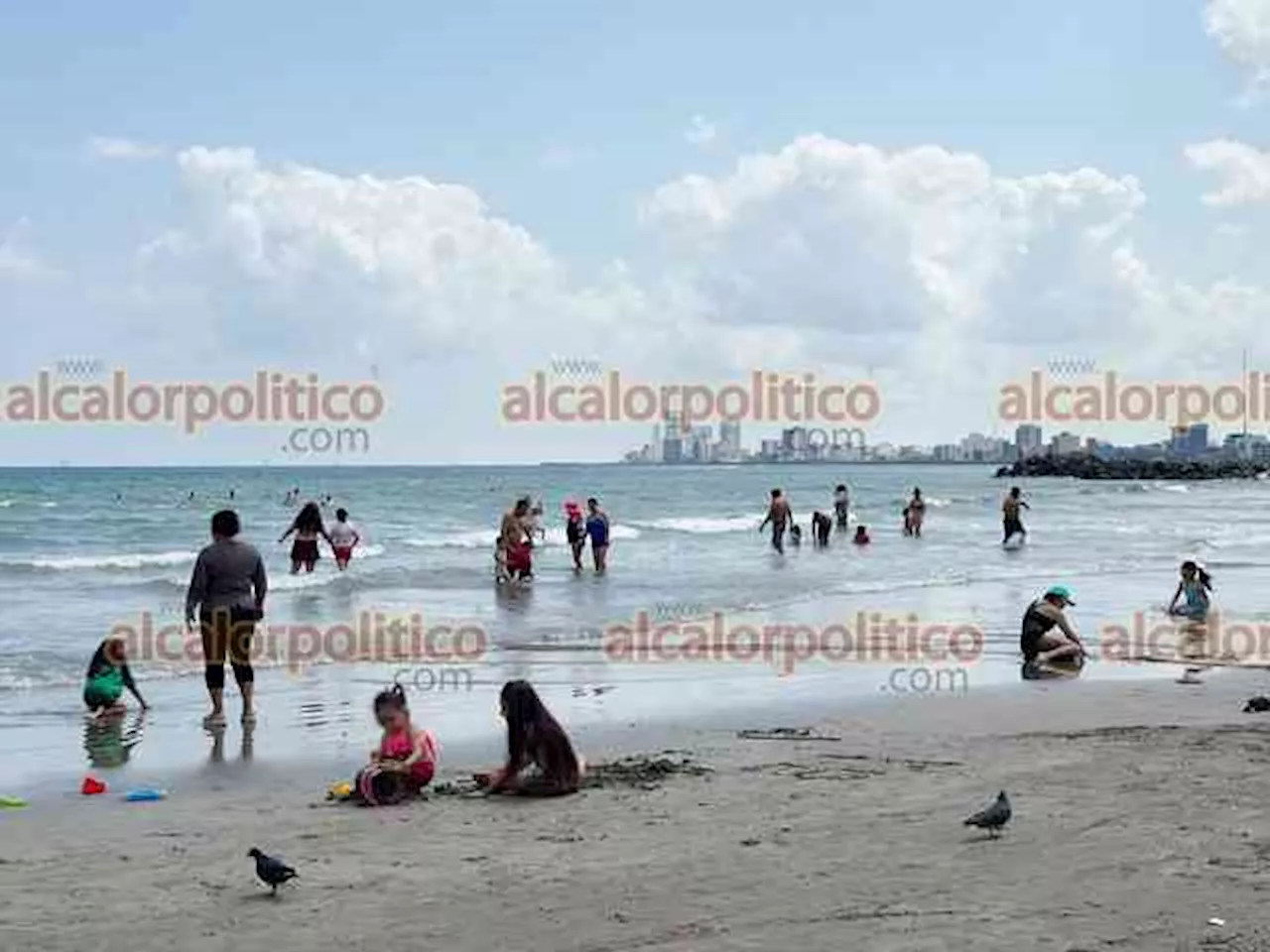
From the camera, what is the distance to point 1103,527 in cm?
5006

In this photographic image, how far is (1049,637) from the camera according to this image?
53.3ft

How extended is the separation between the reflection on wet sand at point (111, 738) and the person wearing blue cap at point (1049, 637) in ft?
27.7

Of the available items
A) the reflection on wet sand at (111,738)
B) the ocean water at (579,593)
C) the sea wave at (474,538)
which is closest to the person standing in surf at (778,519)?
the ocean water at (579,593)

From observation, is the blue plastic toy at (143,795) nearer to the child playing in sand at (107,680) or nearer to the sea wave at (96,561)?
the child playing in sand at (107,680)

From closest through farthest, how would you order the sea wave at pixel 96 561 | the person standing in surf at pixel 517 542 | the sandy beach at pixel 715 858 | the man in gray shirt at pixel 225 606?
the sandy beach at pixel 715 858, the man in gray shirt at pixel 225 606, the person standing in surf at pixel 517 542, the sea wave at pixel 96 561

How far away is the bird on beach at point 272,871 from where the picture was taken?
21.4 feet

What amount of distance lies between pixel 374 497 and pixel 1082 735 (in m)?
83.9

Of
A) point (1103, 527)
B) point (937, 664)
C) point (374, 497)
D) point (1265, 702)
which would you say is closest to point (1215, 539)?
point (1103, 527)

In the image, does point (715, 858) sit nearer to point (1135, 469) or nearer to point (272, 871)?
point (272, 871)

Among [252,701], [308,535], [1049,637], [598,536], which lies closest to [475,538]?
[598,536]

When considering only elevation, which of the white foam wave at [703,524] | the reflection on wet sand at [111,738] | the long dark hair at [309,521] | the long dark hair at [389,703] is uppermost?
the long dark hair at [309,521]

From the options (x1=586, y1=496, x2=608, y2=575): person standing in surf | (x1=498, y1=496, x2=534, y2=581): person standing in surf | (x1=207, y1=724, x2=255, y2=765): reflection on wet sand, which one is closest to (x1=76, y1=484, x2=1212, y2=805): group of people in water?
(x1=207, y1=724, x2=255, y2=765): reflection on wet sand

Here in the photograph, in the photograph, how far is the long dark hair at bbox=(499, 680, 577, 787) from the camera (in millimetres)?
8734

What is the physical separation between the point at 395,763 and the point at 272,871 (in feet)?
7.57
